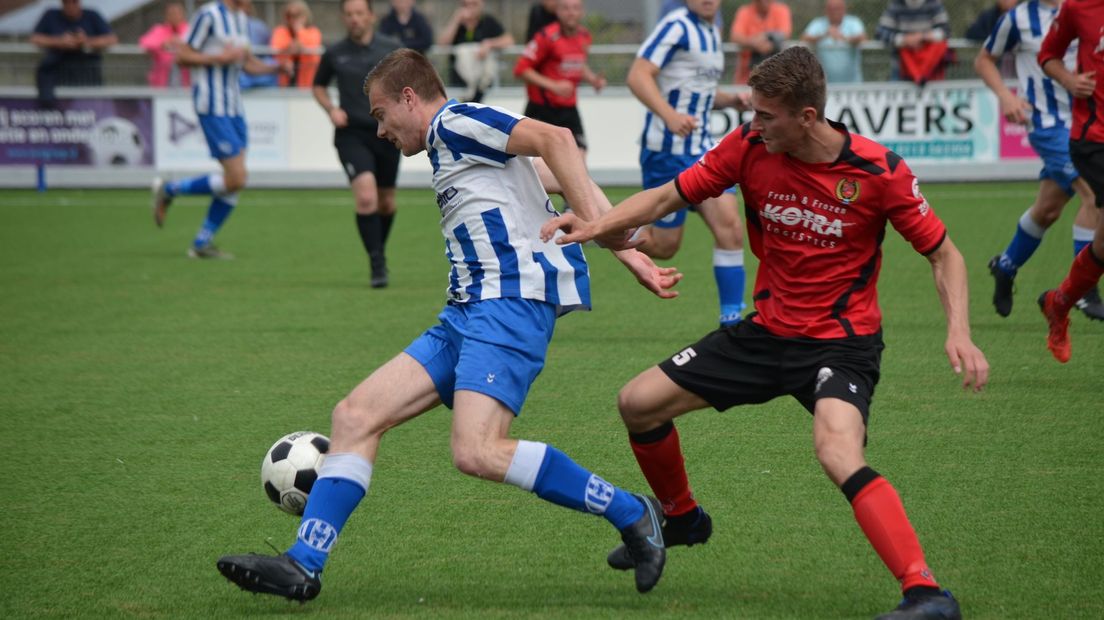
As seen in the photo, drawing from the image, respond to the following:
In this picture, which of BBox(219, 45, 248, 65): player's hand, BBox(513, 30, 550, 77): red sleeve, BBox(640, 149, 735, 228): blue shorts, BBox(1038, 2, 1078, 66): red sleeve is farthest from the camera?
BBox(513, 30, 550, 77): red sleeve

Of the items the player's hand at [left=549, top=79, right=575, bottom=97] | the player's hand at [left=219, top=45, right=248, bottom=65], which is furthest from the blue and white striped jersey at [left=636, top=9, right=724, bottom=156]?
the player's hand at [left=219, top=45, right=248, bottom=65]

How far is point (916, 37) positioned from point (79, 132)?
1080 centimetres

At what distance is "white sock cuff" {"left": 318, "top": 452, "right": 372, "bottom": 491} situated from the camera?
405 cm

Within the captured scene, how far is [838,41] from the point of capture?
56.9 feet

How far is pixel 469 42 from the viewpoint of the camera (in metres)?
17.2

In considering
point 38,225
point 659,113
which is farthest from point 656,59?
point 38,225

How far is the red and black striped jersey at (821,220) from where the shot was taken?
3.94m

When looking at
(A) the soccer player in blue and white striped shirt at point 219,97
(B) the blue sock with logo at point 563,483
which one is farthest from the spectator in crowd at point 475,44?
(B) the blue sock with logo at point 563,483

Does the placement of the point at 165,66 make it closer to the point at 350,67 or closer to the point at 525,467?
the point at 350,67

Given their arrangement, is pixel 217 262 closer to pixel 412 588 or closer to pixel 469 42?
pixel 469 42

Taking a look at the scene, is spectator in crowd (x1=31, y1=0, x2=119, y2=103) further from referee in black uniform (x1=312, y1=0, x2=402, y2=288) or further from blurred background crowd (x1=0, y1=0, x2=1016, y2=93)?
referee in black uniform (x1=312, y1=0, x2=402, y2=288)

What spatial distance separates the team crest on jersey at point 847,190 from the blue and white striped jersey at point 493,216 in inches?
33.8

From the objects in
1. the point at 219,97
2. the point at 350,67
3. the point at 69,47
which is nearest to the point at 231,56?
the point at 219,97

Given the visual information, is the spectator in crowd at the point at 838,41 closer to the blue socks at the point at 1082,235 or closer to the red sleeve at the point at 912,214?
the blue socks at the point at 1082,235
